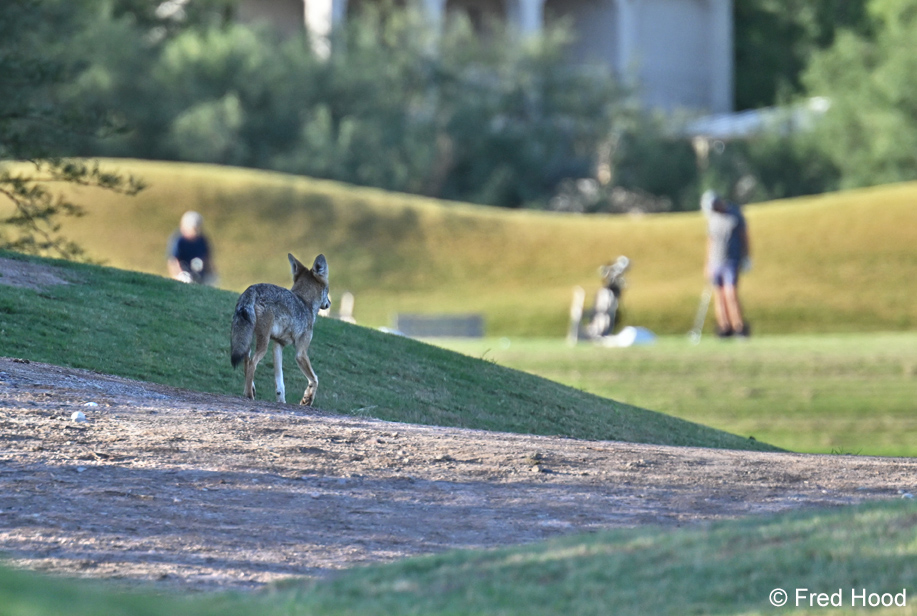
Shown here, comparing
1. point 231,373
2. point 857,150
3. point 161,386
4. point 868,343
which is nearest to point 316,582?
point 161,386

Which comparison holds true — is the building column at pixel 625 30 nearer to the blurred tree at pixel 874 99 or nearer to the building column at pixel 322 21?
the blurred tree at pixel 874 99

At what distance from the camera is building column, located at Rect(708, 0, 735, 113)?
53781 mm

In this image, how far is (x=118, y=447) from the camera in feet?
25.7

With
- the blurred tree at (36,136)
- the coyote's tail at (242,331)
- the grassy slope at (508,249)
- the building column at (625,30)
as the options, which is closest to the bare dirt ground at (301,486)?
the coyote's tail at (242,331)

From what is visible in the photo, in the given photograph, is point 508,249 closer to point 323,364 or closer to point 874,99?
point 874,99

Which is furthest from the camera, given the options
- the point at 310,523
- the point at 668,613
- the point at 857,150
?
the point at 857,150

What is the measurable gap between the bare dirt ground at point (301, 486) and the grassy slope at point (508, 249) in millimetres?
23498

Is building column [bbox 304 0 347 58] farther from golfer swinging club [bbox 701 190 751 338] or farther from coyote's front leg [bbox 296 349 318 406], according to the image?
coyote's front leg [bbox 296 349 318 406]

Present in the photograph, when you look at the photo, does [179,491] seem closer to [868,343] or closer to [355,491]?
[355,491]

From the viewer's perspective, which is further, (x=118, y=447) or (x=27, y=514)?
(x=118, y=447)

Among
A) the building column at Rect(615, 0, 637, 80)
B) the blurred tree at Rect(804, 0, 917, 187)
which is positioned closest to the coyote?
the blurred tree at Rect(804, 0, 917, 187)

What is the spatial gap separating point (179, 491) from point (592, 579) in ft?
8.18

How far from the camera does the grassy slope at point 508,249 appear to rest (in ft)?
108

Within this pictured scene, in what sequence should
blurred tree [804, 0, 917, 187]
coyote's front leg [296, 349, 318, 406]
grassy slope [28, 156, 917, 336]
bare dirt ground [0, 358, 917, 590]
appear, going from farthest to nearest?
blurred tree [804, 0, 917, 187] < grassy slope [28, 156, 917, 336] < coyote's front leg [296, 349, 318, 406] < bare dirt ground [0, 358, 917, 590]
